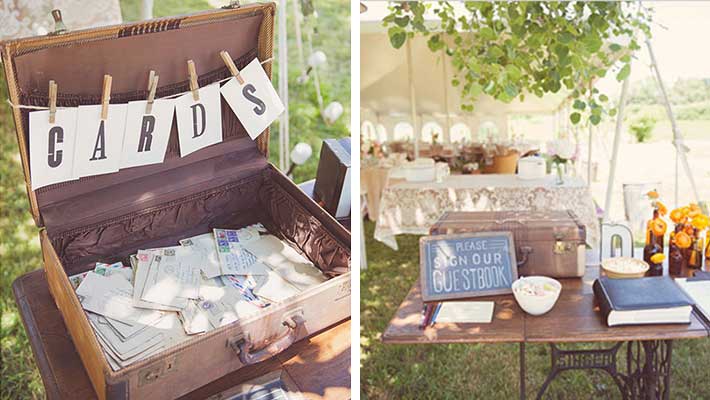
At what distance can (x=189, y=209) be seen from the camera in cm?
138

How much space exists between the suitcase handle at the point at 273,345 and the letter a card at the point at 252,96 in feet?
1.60

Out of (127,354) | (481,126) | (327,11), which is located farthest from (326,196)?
(481,126)

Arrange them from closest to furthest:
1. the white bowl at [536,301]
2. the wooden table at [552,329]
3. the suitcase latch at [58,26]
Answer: the suitcase latch at [58,26], the wooden table at [552,329], the white bowl at [536,301]

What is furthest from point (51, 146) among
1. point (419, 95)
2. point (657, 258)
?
point (419, 95)

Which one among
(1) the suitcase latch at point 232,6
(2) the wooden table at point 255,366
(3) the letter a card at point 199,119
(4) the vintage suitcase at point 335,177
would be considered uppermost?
(1) the suitcase latch at point 232,6

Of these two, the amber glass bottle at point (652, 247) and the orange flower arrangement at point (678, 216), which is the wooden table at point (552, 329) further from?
the orange flower arrangement at point (678, 216)

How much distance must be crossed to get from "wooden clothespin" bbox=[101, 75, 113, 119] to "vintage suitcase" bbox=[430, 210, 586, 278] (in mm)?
1024

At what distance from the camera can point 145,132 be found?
1.25 meters

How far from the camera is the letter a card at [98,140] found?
1.15 metres

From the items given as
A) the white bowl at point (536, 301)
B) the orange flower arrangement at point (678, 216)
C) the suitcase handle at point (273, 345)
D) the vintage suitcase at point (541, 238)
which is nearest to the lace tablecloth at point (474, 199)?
the orange flower arrangement at point (678, 216)

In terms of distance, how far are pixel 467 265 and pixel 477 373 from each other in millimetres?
982

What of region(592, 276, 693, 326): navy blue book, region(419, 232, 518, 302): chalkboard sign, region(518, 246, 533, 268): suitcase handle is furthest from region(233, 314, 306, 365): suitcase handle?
region(518, 246, 533, 268): suitcase handle

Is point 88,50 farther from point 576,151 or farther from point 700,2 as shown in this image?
point 576,151

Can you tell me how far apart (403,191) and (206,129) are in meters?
2.69
